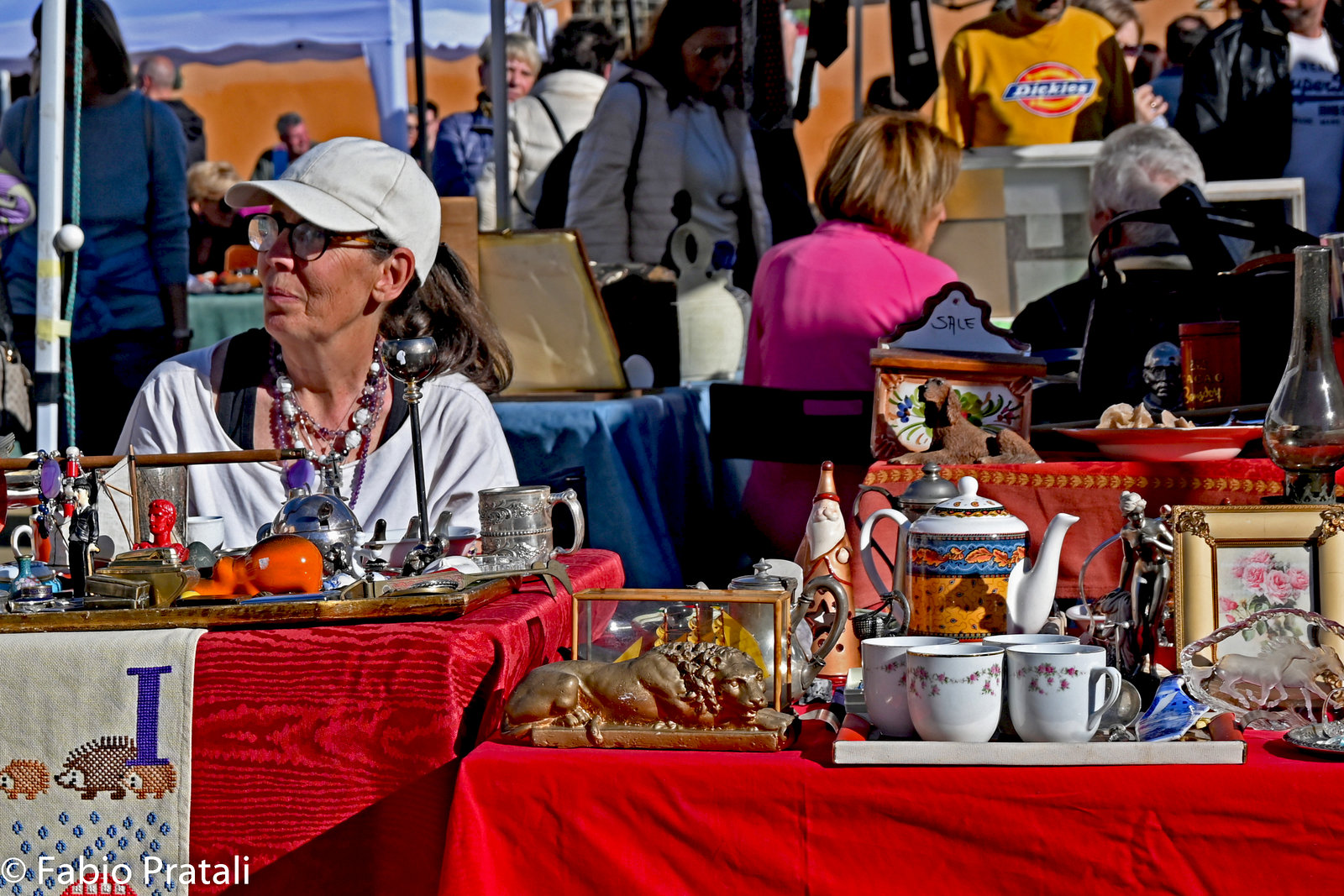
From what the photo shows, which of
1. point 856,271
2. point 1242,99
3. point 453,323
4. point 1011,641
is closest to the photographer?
point 1011,641

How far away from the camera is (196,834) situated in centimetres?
135

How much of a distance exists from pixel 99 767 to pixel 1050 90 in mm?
4269

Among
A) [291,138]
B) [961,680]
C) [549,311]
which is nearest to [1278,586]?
[961,680]

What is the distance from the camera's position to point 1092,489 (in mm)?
2010

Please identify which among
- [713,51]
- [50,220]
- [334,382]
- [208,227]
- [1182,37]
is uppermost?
[1182,37]

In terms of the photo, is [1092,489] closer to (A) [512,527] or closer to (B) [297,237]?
(A) [512,527]

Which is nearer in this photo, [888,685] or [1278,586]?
[888,685]

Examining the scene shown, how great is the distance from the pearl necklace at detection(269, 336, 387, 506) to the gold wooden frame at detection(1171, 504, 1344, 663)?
1.11 meters

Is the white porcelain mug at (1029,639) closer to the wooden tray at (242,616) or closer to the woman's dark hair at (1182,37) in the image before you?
the wooden tray at (242,616)

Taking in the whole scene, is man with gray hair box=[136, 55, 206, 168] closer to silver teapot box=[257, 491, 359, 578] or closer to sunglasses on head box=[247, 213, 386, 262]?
sunglasses on head box=[247, 213, 386, 262]

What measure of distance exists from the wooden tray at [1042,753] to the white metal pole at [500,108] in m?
2.58

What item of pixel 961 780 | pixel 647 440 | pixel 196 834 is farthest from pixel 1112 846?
pixel 647 440

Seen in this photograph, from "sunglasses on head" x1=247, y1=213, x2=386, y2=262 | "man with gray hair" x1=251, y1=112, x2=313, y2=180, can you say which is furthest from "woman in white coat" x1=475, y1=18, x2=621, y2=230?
"sunglasses on head" x1=247, y1=213, x2=386, y2=262

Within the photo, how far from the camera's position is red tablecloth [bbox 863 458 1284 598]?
196 centimetres
